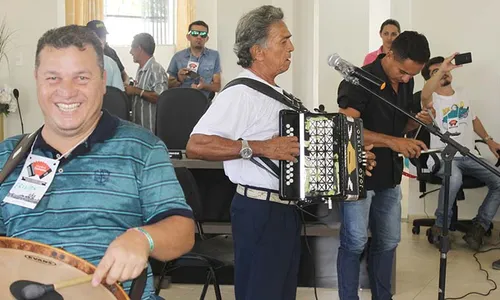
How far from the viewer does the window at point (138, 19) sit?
11.1 m

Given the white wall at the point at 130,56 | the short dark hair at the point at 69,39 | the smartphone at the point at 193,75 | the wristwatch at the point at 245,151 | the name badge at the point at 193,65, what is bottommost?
the wristwatch at the point at 245,151

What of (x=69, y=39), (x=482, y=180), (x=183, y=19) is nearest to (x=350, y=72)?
(x=69, y=39)

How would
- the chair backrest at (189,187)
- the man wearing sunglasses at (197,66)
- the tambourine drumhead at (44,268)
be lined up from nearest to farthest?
the tambourine drumhead at (44,268) < the chair backrest at (189,187) < the man wearing sunglasses at (197,66)

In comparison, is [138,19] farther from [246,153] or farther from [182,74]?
[246,153]

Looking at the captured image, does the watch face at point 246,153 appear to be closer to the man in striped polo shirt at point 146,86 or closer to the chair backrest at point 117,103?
the chair backrest at point 117,103

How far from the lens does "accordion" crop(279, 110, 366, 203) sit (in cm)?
269

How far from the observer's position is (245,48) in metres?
2.79

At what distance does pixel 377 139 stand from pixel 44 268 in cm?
222

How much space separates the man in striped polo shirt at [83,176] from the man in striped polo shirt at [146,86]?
4.30m

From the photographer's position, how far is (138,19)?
11305mm

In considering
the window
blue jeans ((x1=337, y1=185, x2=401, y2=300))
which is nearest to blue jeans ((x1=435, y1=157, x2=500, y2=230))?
blue jeans ((x1=337, y1=185, x2=401, y2=300))

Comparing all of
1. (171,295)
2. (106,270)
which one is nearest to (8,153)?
(106,270)

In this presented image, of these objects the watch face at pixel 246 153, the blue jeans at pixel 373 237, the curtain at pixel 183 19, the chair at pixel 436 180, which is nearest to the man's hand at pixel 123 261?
the watch face at pixel 246 153

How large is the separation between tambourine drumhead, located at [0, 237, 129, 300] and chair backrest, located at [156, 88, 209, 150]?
409cm
